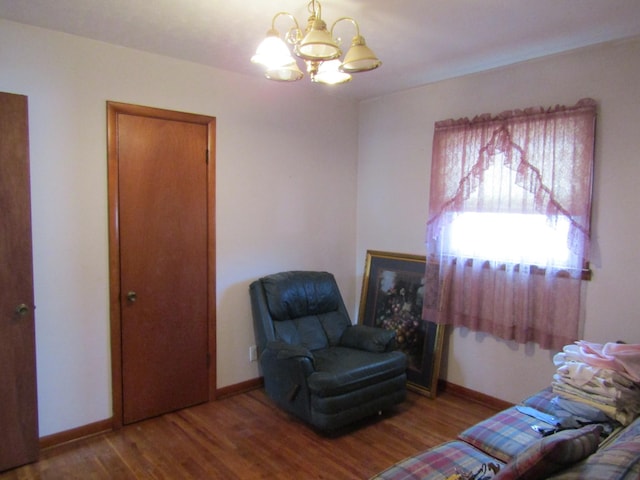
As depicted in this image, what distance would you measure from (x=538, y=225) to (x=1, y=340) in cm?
338

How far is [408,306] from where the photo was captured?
3.81 metres

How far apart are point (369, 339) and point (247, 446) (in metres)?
1.14

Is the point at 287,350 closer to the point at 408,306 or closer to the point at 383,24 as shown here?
the point at 408,306

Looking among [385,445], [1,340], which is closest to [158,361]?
[1,340]

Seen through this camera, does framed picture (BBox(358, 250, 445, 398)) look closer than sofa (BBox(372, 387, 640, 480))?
No

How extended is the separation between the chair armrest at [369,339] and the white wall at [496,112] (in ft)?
2.04

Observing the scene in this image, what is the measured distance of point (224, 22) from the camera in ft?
8.09


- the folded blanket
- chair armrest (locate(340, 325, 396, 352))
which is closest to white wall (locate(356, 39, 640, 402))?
the folded blanket

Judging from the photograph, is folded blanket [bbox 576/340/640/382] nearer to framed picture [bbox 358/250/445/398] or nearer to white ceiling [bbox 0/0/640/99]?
framed picture [bbox 358/250/445/398]

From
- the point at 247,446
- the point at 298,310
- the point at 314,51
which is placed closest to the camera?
the point at 314,51

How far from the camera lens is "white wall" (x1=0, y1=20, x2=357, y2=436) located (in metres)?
2.65

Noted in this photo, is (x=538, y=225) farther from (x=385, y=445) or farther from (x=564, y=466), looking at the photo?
(x=564, y=466)

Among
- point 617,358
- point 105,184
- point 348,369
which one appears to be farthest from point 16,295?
point 617,358

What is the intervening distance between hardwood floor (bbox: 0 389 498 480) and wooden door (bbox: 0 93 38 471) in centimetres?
20
